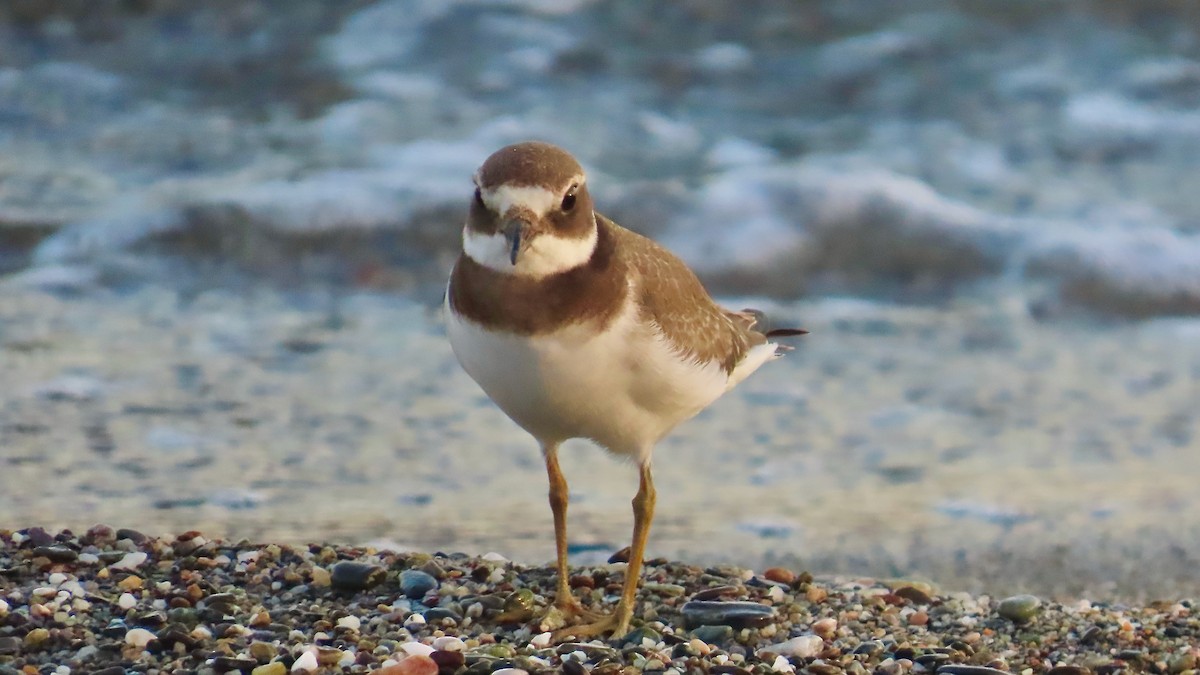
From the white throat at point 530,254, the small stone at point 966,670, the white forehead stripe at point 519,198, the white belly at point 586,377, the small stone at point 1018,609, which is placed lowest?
the small stone at point 966,670

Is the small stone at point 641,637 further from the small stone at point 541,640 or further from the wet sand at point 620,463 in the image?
the wet sand at point 620,463

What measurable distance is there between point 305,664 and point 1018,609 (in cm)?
189

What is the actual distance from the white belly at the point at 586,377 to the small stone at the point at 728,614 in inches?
16.5

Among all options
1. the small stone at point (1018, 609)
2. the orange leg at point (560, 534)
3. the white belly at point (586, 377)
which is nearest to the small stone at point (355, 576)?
the orange leg at point (560, 534)

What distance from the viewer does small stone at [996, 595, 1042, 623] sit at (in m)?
→ 4.14

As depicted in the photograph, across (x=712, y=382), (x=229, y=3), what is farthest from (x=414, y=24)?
(x=712, y=382)

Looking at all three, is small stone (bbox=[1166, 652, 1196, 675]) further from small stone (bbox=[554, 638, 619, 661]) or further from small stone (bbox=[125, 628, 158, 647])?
small stone (bbox=[125, 628, 158, 647])

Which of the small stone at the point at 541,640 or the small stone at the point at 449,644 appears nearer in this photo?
the small stone at the point at 449,644

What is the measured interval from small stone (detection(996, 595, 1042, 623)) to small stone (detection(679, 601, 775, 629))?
0.69 m

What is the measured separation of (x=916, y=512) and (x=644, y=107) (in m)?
5.57

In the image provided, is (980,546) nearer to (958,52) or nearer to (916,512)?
(916,512)

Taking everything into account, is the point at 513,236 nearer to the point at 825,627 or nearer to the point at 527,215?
the point at 527,215

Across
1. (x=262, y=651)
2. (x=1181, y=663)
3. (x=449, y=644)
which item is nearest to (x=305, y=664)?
(x=262, y=651)

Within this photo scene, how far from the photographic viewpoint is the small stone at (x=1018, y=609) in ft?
13.6
